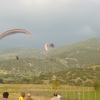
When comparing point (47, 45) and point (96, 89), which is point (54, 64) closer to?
point (96, 89)

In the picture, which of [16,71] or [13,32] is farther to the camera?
[16,71]

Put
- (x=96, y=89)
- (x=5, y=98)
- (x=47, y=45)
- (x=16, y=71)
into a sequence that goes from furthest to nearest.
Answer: (x=16, y=71) → (x=96, y=89) → (x=47, y=45) → (x=5, y=98)

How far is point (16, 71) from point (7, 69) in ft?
22.0

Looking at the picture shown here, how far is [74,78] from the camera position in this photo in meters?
92.2

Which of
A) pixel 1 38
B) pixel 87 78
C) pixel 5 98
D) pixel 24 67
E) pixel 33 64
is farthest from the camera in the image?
pixel 33 64

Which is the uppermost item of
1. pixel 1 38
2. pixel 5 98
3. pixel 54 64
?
pixel 54 64

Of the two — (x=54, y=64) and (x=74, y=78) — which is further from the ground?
(x=54, y=64)

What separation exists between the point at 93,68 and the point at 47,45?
69686mm

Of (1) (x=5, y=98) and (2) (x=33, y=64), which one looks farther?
(2) (x=33, y=64)

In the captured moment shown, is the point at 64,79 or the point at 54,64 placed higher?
the point at 54,64

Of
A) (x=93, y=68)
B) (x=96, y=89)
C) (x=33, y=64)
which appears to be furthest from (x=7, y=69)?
(x=96, y=89)

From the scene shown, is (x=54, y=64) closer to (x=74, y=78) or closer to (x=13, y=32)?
(x=74, y=78)

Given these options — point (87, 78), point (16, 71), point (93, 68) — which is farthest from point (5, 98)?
point (16, 71)

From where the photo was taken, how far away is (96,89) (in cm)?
6469
